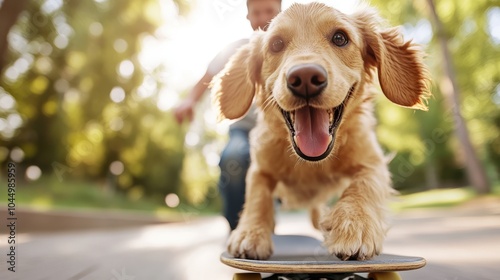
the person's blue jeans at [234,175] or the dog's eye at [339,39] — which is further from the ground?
the dog's eye at [339,39]

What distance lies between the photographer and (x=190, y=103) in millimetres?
2920

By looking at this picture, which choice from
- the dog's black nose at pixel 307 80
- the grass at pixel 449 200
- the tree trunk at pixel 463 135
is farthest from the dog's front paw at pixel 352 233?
the tree trunk at pixel 463 135

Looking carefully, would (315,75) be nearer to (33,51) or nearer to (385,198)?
(385,198)

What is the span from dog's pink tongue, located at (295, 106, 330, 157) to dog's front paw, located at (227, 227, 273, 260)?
478 millimetres

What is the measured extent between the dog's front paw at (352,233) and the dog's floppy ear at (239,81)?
74 centimetres

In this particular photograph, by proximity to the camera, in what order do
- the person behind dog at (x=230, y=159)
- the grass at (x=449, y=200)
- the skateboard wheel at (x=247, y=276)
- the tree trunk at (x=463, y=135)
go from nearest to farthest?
the skateboard wheel at (x=247, y=276), the person behind dog at (x=230, y=159), the tree trunk at (x=463, y=135), the grass at (x=449, y=200)

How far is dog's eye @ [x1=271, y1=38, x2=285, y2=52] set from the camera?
201 centimetres

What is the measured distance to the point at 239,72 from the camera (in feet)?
7.68

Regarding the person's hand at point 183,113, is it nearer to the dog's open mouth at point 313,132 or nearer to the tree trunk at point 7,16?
the dog's open mouth at point 313,132

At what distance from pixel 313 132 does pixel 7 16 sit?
7592 millimetres

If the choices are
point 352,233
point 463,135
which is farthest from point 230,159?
point 463,135

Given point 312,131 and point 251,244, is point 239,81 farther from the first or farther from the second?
point 251,244

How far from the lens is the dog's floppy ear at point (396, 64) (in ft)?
6.97

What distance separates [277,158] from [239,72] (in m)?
0.47
